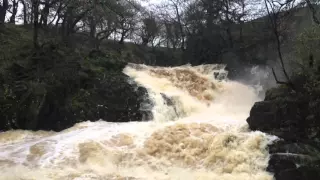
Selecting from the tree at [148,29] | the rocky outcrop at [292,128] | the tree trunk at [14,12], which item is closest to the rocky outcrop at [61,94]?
the rocky outcrop at [292,128]

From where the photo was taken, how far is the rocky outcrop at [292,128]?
1044 centimetres

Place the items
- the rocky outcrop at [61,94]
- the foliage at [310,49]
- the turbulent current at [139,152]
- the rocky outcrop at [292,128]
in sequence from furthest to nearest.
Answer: the rocky outcrop at [61,94] → the foliage at [310,49] → the turbulent current at [139,152] → the rocky outcrop at [292,128]

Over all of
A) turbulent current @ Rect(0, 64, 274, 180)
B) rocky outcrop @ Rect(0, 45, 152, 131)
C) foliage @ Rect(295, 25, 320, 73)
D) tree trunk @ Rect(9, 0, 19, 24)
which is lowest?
turbulent current @ Rect(0, 64, 274, 180)

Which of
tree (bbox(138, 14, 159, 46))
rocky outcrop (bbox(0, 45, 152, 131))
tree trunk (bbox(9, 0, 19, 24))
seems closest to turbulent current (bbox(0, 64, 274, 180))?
rocky outcrop (bbox(0, 45, 152, 131))

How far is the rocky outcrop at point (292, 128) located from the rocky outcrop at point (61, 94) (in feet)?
18.2

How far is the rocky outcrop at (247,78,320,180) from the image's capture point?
10438 mm

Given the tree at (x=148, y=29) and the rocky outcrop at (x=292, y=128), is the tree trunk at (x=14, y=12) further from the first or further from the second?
the rocky outcrop at (x=292, y=128)

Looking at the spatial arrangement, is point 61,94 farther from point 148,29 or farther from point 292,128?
point 148,29

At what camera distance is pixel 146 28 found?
1495 inches

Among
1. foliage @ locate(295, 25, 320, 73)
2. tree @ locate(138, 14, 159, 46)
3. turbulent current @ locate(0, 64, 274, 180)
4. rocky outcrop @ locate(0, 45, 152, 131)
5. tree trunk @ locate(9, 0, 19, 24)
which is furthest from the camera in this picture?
tree @ locate(138, 14, 159, 46)

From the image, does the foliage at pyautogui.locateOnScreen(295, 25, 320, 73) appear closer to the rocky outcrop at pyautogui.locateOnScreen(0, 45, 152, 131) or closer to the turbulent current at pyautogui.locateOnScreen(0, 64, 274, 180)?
the turbulent current at pyautogui.locateOnScreen(0, 64, 274, 180)

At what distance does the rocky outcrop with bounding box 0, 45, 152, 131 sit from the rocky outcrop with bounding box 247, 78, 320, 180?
554 centimetres

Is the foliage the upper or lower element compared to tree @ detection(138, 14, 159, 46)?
lower

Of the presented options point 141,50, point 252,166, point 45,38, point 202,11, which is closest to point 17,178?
point 252,166
